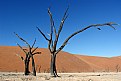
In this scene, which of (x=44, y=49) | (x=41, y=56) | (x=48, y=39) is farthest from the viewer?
(x=44, y=49)

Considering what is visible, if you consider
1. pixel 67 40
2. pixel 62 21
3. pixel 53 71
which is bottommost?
pixel 53 71

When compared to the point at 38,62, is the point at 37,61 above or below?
above

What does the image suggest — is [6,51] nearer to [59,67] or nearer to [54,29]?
[59,67]

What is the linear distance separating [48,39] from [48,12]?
2.93 meters

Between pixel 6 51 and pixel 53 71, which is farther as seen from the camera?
pixel 6 51

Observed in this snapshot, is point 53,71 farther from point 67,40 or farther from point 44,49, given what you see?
→ point 44,49

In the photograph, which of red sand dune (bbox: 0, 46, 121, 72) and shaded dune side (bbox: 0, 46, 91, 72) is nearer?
red sand dune (bbox: 0, 46, 121, 72)

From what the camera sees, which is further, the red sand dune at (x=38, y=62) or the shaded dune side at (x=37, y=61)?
the shaded dune side at (x=37, y=61)

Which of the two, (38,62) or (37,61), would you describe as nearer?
(38,62)

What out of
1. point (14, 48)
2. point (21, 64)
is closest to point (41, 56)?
point (14, 48)

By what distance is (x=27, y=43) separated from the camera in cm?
3416

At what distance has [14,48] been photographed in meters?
114

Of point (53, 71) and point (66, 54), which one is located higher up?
point (66, 54)

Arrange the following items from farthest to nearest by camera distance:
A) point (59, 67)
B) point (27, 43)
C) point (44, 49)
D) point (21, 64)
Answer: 1. point (44, 49)
2. point (59, 67)
3. point (21, 64)
4. point (27, 43)
